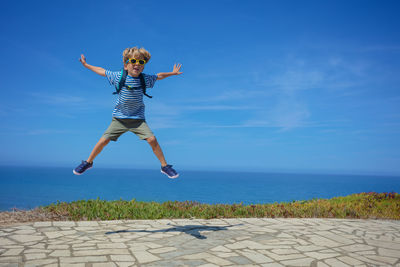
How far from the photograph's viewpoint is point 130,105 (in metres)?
5.49

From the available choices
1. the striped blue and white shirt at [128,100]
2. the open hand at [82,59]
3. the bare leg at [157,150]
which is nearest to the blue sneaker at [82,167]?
the striped blue and white shirt at [128,100]

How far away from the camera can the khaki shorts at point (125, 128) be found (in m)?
5.54

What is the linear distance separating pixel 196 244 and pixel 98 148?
2497 mm

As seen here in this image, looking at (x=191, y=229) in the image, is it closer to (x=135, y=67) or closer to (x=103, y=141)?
(x=103, y=141)

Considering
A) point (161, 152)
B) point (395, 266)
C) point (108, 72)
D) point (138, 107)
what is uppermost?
point (108, 72)

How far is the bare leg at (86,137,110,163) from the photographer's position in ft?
18.3

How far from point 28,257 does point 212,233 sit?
133 inches

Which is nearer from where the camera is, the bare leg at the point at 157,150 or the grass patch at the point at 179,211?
the bare leg at the point at 157,150

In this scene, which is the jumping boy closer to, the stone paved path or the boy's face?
the boy's face

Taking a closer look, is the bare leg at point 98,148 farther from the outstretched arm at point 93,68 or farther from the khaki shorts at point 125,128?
the outstretched arm at point 93,68

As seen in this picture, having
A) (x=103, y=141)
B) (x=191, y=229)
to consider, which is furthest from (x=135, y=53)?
(x=191, y=229)

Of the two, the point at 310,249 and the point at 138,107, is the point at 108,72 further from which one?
the point at 310,249

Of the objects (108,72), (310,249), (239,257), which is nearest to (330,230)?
(310,249)

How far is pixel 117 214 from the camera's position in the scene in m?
7.84
